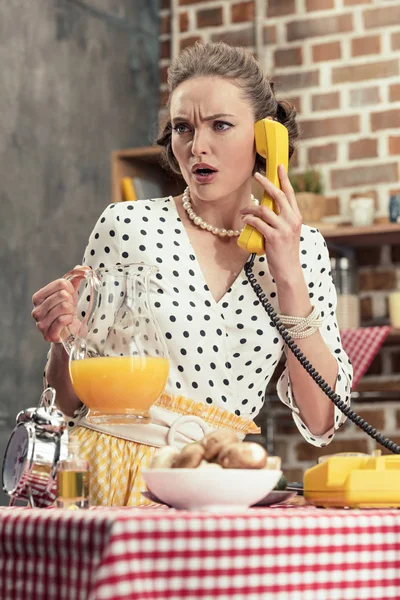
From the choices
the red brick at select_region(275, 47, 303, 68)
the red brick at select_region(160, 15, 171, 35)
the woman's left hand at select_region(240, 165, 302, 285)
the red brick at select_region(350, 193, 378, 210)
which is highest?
the red brick at select_region(160, 15, 171, 35)

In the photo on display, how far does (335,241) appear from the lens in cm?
374

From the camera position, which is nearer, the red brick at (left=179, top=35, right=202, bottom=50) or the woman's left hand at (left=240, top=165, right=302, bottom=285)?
the woman's left hand at (left=240, top=165, right=302, bottom=285)

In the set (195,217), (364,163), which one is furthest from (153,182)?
(195,217)

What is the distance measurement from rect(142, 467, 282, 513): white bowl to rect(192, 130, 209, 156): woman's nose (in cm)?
96

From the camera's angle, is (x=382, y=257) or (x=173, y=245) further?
(x=382, y=257)

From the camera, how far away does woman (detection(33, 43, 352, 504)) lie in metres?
1.76

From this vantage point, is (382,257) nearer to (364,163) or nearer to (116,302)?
(364,163)

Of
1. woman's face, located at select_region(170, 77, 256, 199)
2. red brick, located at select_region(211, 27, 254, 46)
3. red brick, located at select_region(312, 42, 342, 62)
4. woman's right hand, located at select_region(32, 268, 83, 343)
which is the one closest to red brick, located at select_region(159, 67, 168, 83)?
red brick, located at select_region(211, 27, 254, 46)

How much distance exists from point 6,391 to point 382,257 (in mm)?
1518

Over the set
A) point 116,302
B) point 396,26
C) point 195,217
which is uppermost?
point 396,26

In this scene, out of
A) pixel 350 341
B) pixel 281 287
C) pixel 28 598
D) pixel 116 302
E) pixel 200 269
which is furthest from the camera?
pixel 350 341

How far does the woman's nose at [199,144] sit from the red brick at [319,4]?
2.37 meters

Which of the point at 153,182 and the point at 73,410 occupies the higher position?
the point at 153,182

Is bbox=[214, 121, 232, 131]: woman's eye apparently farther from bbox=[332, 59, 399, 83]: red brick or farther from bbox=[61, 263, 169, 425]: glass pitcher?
bbox=[332, 59, 399, 83]: red brick
